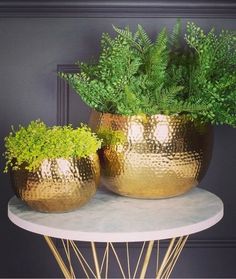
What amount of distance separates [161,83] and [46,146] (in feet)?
1.01

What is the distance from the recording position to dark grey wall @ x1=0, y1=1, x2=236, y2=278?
58.5 inches

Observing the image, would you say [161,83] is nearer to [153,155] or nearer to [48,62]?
[153,155]

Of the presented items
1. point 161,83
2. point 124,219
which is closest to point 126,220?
point 124,219

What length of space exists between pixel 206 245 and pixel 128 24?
69cm

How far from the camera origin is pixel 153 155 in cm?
115

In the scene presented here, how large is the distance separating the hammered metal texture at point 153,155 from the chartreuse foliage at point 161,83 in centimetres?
3

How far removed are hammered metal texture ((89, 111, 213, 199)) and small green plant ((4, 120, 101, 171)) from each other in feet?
0.25

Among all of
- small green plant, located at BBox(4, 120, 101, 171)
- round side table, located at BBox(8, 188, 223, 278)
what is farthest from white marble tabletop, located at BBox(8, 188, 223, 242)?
small green plant, located at BBox(4, 120, 101, 171)

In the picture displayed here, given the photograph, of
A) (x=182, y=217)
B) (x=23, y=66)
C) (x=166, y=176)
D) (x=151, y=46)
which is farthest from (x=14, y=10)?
(x=182, y=217)

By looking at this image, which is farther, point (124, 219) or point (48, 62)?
point (48, 62)

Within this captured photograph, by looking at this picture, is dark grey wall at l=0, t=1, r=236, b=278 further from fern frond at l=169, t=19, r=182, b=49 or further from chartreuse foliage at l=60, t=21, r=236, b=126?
chartreuse foliage at l=60, t=21, r=236, b=126

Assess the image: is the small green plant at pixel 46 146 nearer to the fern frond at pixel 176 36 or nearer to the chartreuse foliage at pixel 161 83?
the chartreuse foliage at pixel 161 83

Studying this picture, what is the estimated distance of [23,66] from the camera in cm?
150

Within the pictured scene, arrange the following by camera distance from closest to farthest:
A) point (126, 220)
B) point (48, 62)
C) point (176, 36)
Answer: point (126, 220)
point (176, 36)
point (48, 62)
